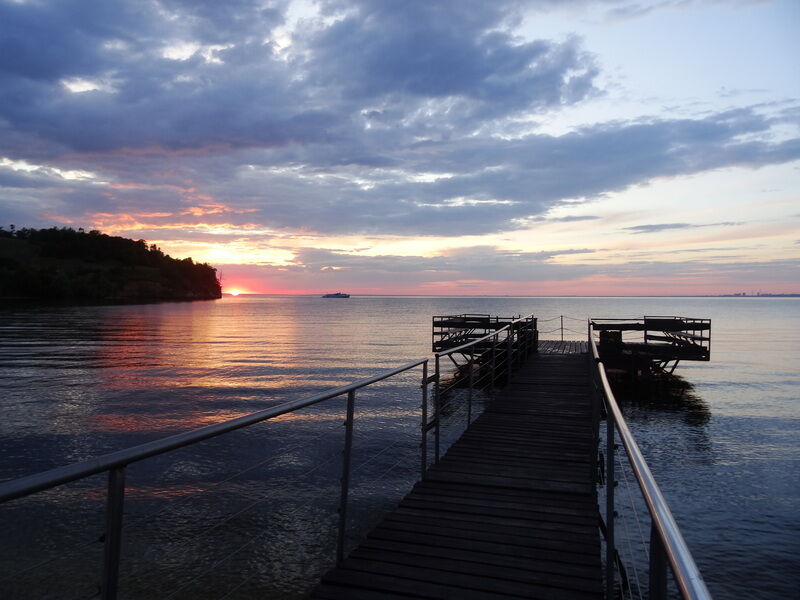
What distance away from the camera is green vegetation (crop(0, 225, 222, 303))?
117m

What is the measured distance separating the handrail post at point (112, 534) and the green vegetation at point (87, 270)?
139 m

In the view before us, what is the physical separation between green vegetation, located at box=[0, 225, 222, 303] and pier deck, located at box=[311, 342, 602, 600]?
137m

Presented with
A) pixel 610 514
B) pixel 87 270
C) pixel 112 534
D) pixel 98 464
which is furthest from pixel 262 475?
pixel 87 270

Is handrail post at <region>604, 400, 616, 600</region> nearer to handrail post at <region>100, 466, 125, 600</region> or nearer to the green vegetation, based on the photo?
handrail post at <region>100, 466, 125, 600</region>

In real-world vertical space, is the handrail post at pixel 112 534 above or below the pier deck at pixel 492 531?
above

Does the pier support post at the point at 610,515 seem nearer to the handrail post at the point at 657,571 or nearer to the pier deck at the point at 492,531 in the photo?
the pier deck at the point at 492,531

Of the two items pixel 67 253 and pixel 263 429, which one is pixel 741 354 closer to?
pixel 263 429

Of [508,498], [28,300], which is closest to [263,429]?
[508,498]

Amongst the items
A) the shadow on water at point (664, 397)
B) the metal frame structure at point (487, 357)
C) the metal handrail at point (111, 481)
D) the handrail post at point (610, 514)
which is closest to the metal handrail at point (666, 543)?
the handrail post at point (610, 514)

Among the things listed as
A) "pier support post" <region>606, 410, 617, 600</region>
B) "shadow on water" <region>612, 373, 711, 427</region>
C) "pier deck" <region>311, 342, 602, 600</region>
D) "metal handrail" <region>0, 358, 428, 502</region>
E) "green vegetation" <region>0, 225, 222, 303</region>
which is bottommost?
→ "shadow on water" <region>612, 373, 711, 427</region>

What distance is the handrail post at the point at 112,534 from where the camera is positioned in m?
1.92

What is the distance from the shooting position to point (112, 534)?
1936 mm

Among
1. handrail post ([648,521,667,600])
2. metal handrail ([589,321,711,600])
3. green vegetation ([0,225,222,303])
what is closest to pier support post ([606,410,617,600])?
metal handrail ([589,321,711,600])

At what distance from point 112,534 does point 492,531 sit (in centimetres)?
302
